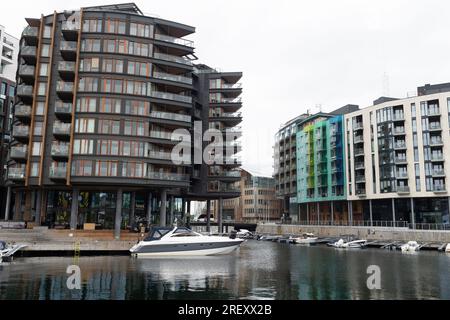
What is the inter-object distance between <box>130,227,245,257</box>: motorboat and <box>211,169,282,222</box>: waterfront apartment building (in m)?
120

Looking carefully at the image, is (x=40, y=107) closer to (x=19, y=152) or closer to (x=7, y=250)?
(x=19, y=152)

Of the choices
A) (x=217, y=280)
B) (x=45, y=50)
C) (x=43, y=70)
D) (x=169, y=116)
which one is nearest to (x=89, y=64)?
(x=43, y=70)

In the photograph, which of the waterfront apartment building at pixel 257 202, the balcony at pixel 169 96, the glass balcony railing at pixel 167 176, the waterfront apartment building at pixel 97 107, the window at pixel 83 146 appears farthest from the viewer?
the waterfront apartment building at pixel 257 202

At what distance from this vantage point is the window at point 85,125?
6069 cm

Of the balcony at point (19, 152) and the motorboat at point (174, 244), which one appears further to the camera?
the balcony at point (19, 152)

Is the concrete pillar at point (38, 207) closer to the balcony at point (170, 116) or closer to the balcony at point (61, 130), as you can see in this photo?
the balcony at point (61, 130)

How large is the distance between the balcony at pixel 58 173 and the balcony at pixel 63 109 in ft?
27.1

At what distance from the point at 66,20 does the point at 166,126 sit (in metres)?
22.8

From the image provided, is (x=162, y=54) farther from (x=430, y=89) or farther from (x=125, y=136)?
(x=430, y=89)

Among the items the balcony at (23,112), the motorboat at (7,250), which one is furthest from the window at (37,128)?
the motorboat at (7,250)

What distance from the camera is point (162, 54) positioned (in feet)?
218

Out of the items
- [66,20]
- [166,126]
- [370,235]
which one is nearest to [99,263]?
[166,126]

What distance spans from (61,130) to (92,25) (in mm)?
17089
